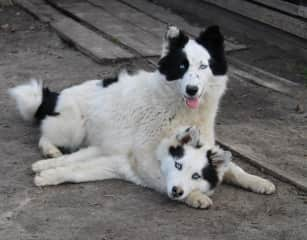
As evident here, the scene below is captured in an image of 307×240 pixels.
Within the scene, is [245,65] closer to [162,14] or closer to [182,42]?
[162,14]

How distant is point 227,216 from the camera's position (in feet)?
15.5

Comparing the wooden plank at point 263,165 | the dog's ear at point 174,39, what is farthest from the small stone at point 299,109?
the dog's ear at point 174,39

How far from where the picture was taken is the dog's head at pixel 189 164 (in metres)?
4.71

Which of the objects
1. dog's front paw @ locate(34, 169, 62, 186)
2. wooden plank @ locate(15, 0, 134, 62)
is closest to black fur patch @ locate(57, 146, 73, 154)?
dog's front paw @ locate(34, 169, 62, 186)

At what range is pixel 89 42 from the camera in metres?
8.93

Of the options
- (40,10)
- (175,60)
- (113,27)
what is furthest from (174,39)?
(40,10)

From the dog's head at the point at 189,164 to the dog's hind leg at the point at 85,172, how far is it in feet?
1.39

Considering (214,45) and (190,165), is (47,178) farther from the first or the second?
(214,45)

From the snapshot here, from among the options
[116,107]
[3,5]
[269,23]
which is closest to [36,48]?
[3,5]

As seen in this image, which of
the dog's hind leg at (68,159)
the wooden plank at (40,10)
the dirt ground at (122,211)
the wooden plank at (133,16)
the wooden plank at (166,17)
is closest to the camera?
the dirt ground at (122,211)

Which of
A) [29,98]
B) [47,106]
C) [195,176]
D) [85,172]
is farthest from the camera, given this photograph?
[29,98]

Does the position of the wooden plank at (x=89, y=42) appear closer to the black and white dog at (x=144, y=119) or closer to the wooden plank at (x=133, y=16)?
the wooden plank at (x=133, y=16)

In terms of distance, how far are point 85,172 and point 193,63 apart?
1107 mm

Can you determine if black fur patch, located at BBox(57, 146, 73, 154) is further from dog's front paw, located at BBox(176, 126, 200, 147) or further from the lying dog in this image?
dog's front paw, located at BBox(176, 126, 200, 147)
